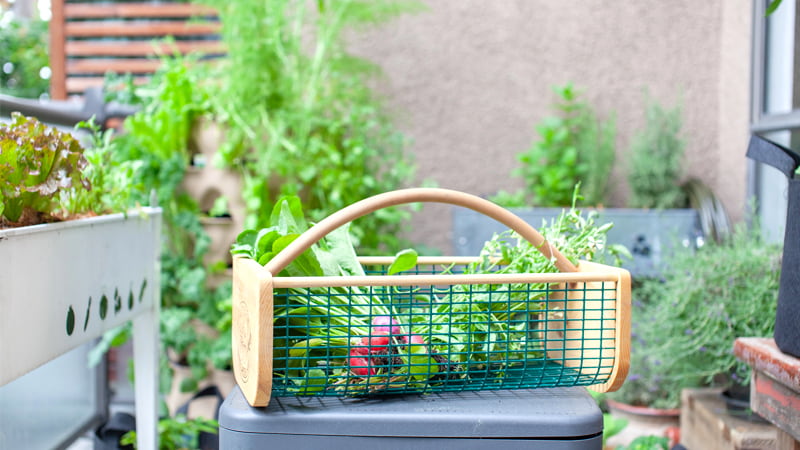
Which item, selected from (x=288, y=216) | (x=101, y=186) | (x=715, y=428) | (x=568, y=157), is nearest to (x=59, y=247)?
(x=101, y=186)

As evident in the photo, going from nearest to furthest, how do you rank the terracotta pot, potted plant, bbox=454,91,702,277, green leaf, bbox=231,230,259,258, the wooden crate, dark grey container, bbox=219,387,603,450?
dark grey container, bbox=219,387,603,450 < green leaf, bbox=231,230,259,258 < the wooden crate < the terracotta pot < potted plant, bbox=454,91,702,277

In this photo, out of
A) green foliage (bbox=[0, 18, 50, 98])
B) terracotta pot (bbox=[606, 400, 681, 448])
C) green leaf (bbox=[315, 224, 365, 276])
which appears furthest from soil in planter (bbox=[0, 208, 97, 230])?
green foliage (bbox=[0, 18, 50, 98])

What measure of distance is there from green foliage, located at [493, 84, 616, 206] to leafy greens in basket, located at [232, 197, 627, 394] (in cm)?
166

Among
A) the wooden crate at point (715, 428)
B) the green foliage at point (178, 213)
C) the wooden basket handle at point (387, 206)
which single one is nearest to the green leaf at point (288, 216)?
the wooden basket handle at point (387, 206)

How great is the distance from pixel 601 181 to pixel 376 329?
1981mm

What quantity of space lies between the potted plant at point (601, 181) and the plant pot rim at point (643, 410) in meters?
0.43

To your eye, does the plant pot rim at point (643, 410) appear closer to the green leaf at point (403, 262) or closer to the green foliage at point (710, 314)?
the green foliage at point (710, 314)

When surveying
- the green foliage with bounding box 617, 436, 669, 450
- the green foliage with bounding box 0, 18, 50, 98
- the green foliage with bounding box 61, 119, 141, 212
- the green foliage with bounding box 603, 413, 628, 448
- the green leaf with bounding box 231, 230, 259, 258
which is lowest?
the green foliage with bounding box 617, 436, 669, 450

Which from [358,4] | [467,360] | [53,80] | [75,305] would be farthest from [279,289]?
[53,80]

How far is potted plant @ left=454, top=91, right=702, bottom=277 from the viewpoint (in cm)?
230

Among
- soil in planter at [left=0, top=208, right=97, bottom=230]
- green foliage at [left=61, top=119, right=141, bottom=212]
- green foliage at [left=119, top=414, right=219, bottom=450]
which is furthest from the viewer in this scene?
green foliage at [left=119, top=414, right=219, bottom=450]

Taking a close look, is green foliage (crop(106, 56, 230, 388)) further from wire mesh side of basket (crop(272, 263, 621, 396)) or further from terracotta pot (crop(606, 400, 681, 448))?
wire mesh side of basket (crop(272, 263, 621, 396))

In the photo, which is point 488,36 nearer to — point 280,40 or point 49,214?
point 280,40

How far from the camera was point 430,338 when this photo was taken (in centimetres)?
82
